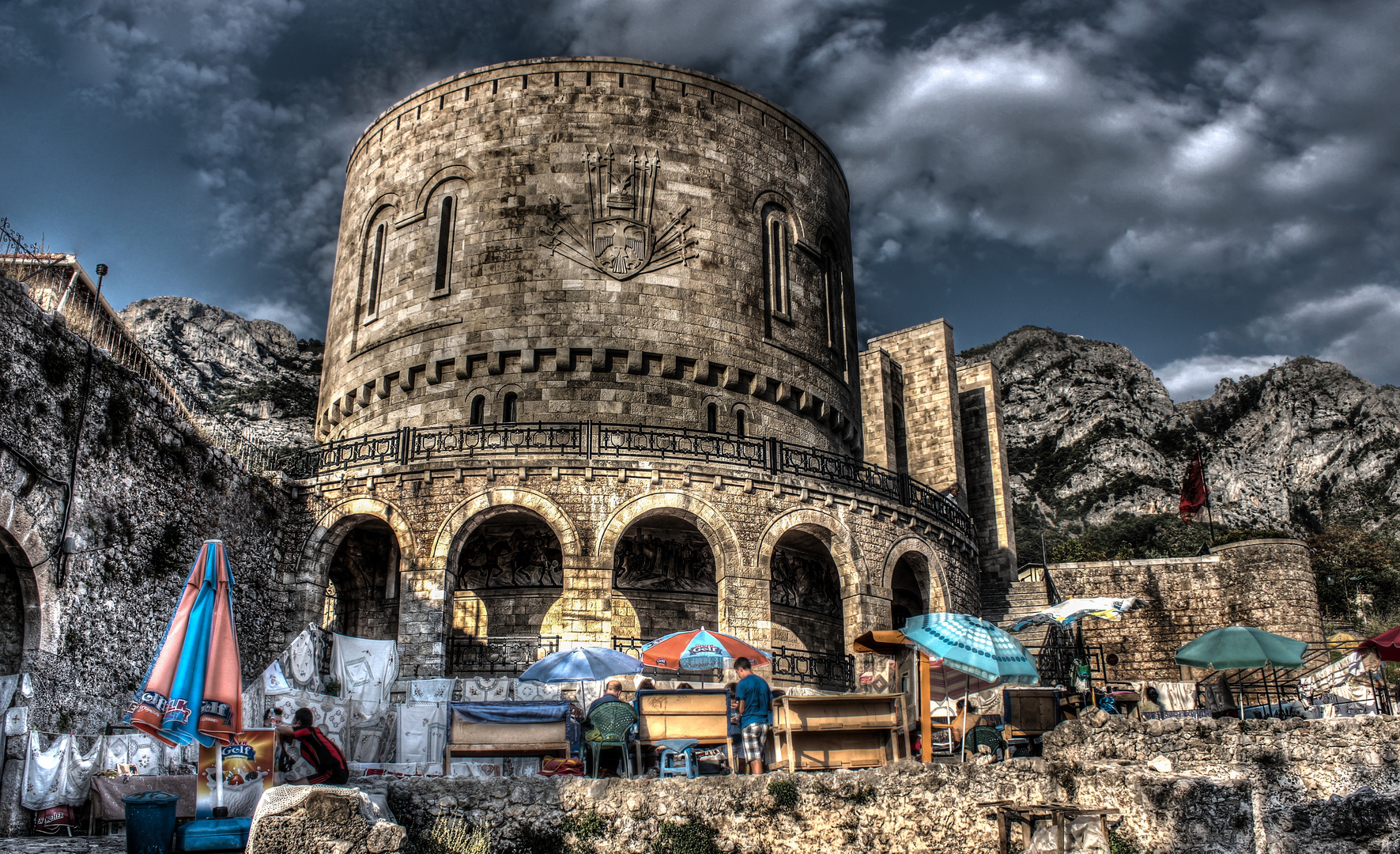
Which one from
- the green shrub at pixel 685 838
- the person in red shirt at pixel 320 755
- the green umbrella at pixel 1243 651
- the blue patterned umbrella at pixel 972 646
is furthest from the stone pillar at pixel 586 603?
the green umbrella at pixel 1243 651

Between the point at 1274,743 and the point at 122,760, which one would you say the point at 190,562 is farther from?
the point at 1274,743

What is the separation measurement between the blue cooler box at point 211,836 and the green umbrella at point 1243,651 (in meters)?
11.7

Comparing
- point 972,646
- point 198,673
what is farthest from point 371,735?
point 972,646

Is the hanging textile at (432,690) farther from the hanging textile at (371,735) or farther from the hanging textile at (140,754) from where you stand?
the hanging textile at (140,754)

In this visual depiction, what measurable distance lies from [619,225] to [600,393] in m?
3.84

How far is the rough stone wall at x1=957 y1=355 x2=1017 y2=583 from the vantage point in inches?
1120

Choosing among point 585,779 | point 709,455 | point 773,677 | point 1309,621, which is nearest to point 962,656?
point 585,779

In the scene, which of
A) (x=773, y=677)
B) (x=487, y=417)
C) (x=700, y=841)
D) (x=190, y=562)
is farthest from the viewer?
(x=487, y=417)

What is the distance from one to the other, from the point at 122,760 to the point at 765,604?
33.3 ft

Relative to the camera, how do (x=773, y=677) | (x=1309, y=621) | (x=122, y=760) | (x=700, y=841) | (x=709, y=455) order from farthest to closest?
(x=1309, y=621)
(x=709, y=455)
(x=773, y=677)
(x=122, y=760)
(x=700, y=841)

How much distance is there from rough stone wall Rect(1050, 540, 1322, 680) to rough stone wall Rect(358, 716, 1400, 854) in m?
15.5

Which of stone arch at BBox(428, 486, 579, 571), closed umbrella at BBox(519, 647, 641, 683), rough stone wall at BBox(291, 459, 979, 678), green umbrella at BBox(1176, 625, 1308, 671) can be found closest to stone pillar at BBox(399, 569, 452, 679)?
rough stone wall at BBox(291, 459, 979, 678)

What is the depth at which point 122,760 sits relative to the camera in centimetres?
1083

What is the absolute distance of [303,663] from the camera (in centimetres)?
1432
